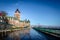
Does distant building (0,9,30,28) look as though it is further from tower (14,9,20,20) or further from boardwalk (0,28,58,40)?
boardwalk (0,28,58,40)

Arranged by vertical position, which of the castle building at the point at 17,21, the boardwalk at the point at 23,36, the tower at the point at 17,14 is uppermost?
the tower at the point at 17,14

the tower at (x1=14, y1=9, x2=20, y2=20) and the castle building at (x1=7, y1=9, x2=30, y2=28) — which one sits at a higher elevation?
the tower at (x1=14, y1=9, x2=20, y2=20)

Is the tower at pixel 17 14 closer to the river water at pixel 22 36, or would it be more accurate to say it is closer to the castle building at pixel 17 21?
the castle building at pixel 17 21

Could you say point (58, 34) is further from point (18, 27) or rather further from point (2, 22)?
point (2, 22)

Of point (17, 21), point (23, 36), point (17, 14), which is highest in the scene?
point (17, 14)

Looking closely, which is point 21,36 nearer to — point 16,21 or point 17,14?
point 16,21

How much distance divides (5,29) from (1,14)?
1.05 metres

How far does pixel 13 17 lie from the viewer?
29.3ft

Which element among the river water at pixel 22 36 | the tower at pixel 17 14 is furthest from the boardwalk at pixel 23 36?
the tower at pixel 17 14

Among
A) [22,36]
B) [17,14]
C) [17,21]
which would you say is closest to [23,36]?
[22,36]

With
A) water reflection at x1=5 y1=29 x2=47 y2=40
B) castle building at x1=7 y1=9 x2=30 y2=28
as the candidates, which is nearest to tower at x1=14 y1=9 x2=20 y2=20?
castle building at x1=7 y1=9 x2=30 y2=28

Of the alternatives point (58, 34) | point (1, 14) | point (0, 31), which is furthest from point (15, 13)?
point (58, 34)

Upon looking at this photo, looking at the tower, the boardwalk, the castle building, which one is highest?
the tower

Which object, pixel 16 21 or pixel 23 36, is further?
pixel 23 36
